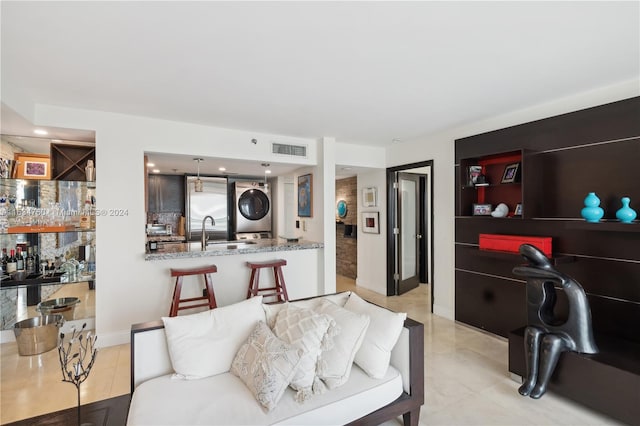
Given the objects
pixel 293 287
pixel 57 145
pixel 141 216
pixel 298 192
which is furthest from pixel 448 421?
pixel 57 145

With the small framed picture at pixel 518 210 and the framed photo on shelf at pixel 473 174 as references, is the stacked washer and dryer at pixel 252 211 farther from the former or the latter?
the small framed picture at pixel 518 210

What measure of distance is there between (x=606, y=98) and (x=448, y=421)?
288 cm

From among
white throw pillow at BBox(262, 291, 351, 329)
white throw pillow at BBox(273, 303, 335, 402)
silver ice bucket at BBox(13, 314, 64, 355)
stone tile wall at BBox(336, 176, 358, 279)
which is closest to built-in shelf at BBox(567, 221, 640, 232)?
white throw pillow at BBox(262, 291, 351, 329)

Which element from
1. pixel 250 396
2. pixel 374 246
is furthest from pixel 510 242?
pixel 250 396

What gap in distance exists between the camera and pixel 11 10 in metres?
1.60

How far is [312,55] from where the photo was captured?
2061mm

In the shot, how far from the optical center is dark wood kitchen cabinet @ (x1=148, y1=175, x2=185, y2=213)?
5906 mm

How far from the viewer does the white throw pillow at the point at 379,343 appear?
185 centimetres

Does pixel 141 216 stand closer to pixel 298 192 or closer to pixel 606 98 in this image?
pixel 298 192

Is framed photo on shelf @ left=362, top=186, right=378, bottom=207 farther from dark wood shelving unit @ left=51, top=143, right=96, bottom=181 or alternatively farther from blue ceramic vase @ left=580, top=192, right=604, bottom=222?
dark wood shelving unit @ left=51, top=143, right=96, bottom=181

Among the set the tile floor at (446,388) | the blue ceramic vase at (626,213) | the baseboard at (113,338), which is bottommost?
the tile floor at (446,388)

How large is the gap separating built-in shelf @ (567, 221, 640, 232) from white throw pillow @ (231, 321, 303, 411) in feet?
8.15

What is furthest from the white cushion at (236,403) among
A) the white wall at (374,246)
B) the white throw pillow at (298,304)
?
the white wall at (374,246)

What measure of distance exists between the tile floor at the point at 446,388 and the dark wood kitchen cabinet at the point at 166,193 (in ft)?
10.2
